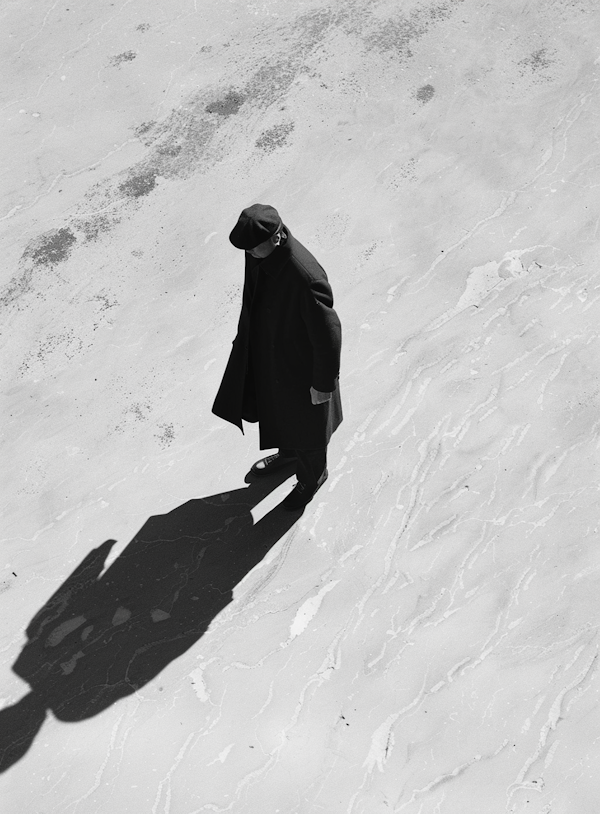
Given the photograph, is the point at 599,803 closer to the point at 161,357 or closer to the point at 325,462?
the point at 325,462

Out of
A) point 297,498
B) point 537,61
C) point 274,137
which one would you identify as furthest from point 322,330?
point 537,61

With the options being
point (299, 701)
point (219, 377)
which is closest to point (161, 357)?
point (219, 377)

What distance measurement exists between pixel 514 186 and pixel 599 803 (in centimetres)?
352

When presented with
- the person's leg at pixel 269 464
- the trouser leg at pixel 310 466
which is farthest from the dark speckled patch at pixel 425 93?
the trouser leg at pixel 310 466

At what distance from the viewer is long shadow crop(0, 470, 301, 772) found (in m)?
3.78

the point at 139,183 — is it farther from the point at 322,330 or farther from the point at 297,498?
the point at 322,330

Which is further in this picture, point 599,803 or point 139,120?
point 139,120

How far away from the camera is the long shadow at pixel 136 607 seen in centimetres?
378

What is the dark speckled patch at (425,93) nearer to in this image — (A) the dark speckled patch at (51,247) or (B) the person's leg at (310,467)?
(A) the dark speckled patch at (51,247)

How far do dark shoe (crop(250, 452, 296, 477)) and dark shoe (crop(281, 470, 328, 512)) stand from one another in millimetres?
201

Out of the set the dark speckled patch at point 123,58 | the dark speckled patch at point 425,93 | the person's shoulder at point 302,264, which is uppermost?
the dark speckled patch at point 123,58

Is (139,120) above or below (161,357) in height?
above

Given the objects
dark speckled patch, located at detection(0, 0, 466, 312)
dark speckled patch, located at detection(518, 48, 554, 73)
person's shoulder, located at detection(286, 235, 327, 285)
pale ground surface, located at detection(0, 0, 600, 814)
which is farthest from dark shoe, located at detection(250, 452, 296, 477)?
dark speckled patch, located at detection(518, 48, 554, 73)

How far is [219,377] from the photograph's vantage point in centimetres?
483
